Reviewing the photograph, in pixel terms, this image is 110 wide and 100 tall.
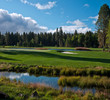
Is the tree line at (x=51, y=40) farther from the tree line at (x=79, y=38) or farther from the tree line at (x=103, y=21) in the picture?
the tree line at (x=103, y=21)

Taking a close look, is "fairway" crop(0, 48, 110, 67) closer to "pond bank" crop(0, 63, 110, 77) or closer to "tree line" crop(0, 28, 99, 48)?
"pond bank" crop(0, 63, 110, 77)

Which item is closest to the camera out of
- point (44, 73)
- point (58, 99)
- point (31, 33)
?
point (58, 99)

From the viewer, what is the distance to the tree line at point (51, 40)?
309 feet

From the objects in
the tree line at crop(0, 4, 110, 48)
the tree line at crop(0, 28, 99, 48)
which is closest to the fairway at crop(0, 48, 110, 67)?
the tree line at crop(0, 4, 110, 48)

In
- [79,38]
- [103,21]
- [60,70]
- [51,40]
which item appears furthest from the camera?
[51,40]

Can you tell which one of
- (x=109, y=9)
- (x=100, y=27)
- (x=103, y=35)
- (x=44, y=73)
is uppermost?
(x=109, y=9)

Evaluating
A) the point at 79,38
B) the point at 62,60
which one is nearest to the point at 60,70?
the point at 62,60

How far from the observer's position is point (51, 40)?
415 ft

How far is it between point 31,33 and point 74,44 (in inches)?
2306

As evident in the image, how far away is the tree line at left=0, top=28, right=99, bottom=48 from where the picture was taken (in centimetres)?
9431

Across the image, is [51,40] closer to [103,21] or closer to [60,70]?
[103,21]

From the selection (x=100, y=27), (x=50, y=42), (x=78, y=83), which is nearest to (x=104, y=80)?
(x=78, y=83)

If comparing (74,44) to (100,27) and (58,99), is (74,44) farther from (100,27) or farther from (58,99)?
(58,99)

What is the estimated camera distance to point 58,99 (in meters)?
7.67
